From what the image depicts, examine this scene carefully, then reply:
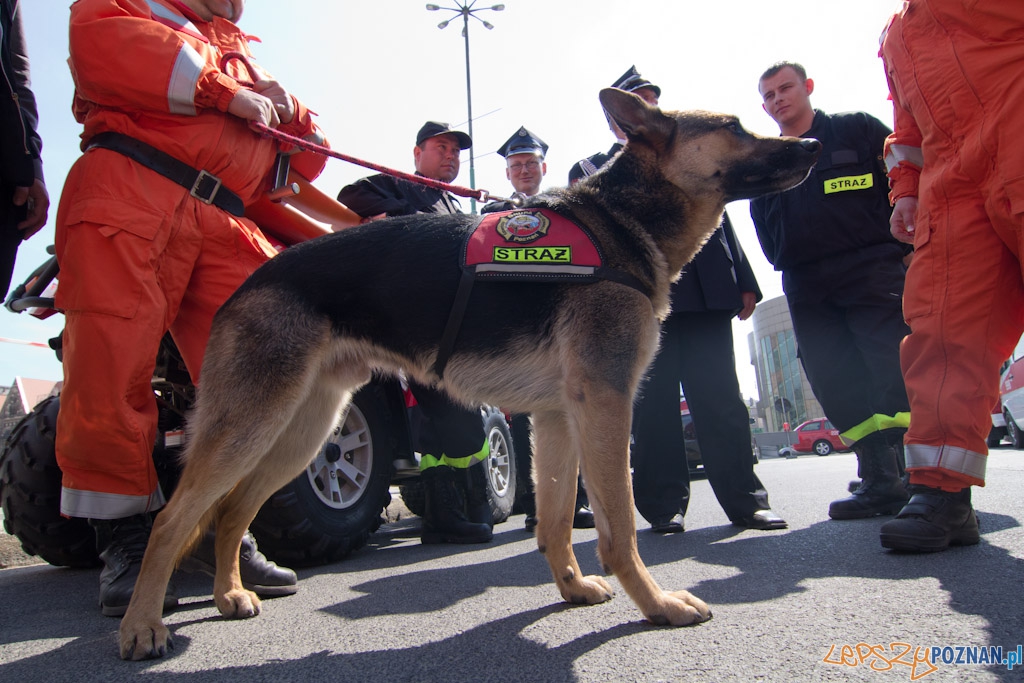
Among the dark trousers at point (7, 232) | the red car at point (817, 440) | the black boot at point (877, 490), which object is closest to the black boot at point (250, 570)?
the dark trousers at point (7, 232)

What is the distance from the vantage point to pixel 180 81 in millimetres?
2588

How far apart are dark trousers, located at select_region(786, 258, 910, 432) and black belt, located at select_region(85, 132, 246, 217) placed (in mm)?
3581

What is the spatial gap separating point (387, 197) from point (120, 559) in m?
2.80

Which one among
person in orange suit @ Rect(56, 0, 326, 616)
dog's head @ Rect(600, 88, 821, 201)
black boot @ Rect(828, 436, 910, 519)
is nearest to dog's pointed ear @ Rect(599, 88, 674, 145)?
dog's head @ Rect(600, 88, 821, 201)

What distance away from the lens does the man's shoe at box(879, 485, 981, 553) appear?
8.54 feet

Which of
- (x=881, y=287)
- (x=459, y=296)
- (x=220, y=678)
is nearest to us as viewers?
(x=220, y=678)

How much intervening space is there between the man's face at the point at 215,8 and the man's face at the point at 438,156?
2.09 m

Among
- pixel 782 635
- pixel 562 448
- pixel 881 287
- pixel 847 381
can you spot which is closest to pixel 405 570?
pixel 562 448

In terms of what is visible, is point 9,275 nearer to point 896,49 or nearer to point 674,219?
point 674,219

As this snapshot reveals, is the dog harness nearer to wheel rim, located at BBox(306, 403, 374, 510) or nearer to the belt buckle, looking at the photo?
the belt buckle

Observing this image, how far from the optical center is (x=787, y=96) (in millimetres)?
4449

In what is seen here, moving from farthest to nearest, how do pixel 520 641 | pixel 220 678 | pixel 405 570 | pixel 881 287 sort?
1. pixel 881 287
2. pixel 405 570
3. pixel 520 641
4. pixel 220 678

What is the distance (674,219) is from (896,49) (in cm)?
120

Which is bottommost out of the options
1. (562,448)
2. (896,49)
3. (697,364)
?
(562,448)
